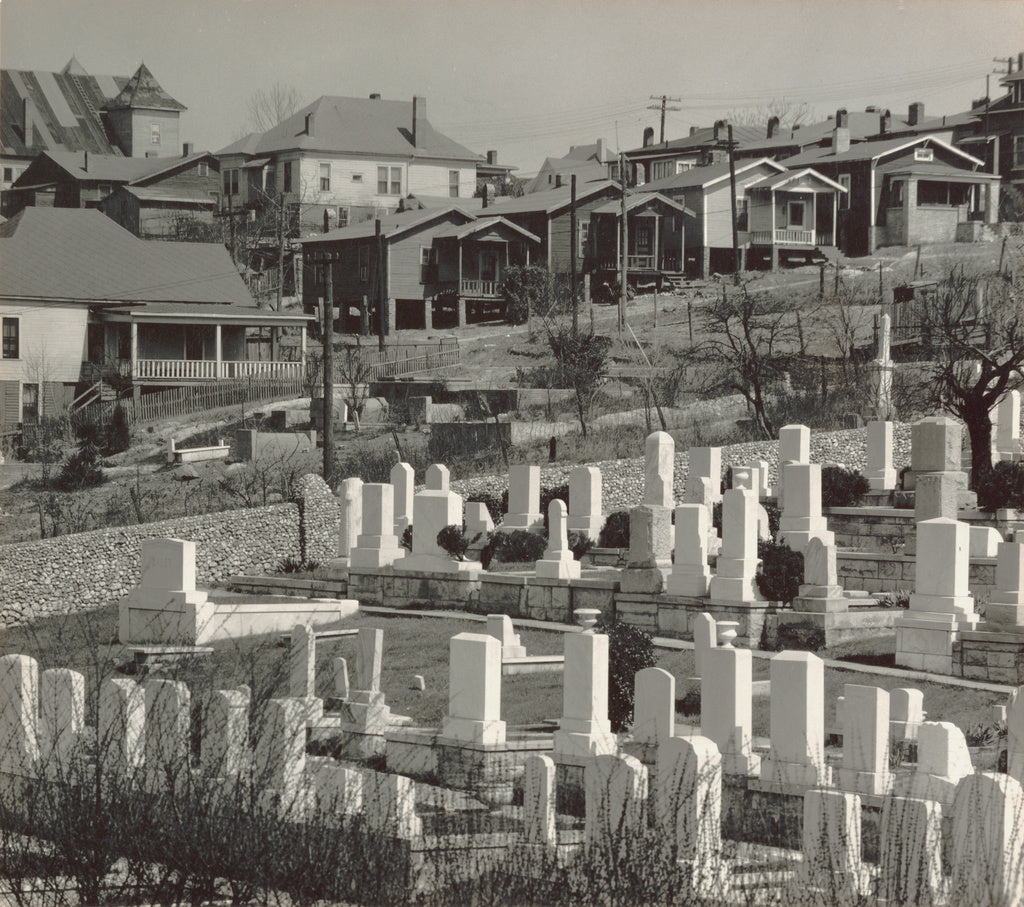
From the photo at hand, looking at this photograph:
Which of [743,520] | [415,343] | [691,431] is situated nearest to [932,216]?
[415,343]

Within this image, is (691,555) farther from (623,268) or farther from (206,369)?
(623,268)

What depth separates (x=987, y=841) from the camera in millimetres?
9711

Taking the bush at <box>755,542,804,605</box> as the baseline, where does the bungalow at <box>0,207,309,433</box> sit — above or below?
above

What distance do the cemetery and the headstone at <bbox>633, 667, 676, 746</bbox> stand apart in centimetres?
3

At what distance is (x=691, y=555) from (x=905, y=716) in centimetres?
713

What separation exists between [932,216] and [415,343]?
67.8 feet

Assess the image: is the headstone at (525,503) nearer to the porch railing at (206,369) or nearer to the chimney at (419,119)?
the porch railing at (206,369)

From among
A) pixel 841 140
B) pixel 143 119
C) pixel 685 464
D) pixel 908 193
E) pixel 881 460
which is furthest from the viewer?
pixel 143 119

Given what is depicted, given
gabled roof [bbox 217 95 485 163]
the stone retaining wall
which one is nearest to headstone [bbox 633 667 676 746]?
the stone retaining wall

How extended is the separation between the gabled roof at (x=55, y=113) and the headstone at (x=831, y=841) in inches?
3068

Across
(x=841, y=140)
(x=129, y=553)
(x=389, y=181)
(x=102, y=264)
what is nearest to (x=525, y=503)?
(x=129, y=553)

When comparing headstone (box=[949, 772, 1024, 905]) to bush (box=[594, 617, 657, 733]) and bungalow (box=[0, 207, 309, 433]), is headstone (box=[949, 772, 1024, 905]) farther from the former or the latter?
bungalow (box=[0, 207, 309, 433])

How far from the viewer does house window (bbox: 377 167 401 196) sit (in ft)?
231

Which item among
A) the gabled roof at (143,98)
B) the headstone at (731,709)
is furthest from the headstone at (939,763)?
the gabled roof at (143,98)
